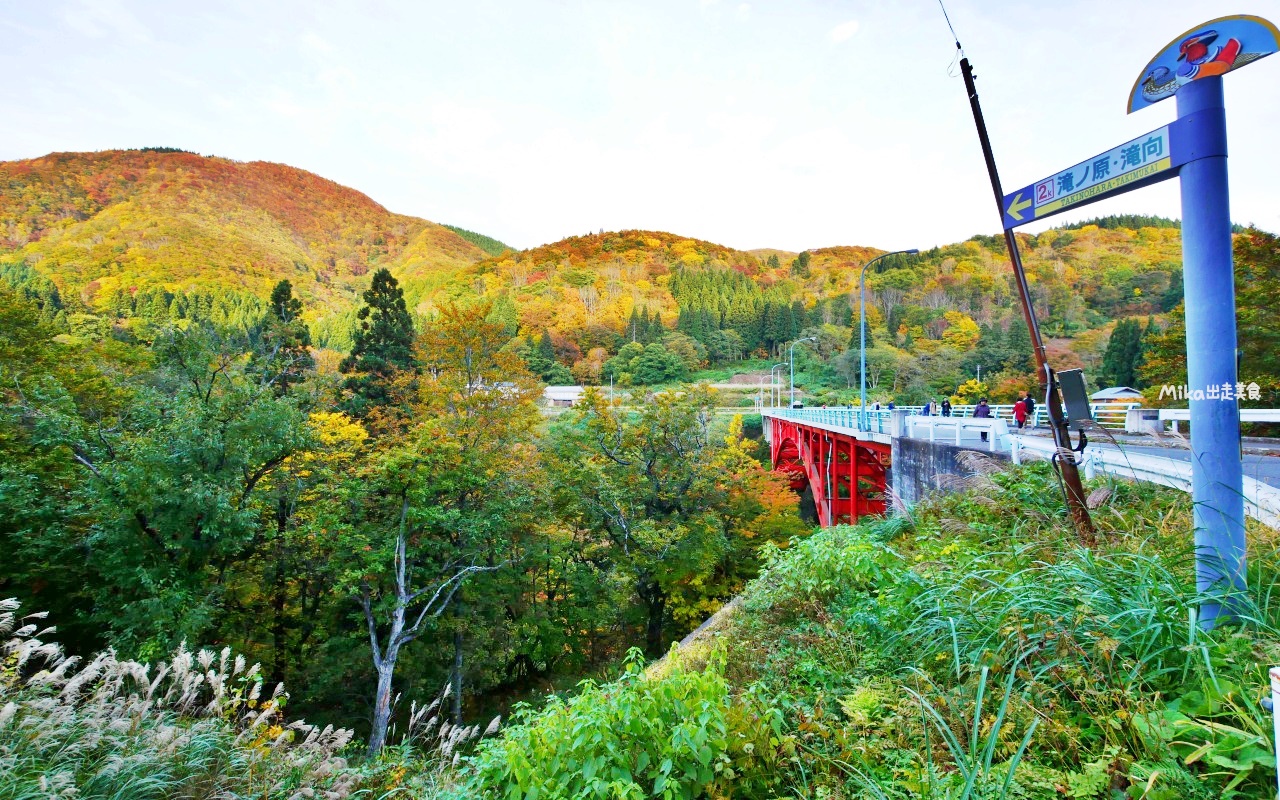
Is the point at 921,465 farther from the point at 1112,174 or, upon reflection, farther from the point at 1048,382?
the point at 1112,174

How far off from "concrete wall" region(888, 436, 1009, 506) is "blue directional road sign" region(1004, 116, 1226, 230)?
242 inches

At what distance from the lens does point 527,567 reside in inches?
601

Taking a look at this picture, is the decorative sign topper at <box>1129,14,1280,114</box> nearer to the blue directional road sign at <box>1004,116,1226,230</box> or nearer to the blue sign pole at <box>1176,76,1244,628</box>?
the blue sign pole at <box>1176,76,1244,628</box>

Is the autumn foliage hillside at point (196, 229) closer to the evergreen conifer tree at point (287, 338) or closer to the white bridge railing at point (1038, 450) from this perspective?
the evergreen conifer tree at point (287, 338)

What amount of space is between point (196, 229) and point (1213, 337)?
14166 centimetres

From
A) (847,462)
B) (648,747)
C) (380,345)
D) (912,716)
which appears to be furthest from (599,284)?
(912,716)

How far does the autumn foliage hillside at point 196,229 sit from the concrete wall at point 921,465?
3225 inches

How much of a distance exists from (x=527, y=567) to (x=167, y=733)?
12647mm

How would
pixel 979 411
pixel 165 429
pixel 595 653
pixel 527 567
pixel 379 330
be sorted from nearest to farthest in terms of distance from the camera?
1. pixel 165 429
2. pixel 527 567
3. pixel 595 653
4. pixel 979 411
5. pixel 379 330

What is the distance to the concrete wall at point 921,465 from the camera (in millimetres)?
→ 8975

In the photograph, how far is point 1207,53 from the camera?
7.55 ft

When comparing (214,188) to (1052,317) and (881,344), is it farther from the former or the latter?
(1052,317)

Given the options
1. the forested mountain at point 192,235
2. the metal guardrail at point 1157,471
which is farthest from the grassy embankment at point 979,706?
the forested mountain at point 192,235

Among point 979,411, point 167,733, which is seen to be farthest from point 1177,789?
point 979,411
